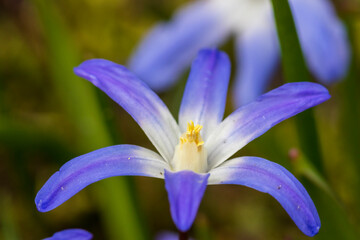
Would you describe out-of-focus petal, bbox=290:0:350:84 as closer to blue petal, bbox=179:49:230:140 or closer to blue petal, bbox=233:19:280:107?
blue petal, bbox=233:19:280:107

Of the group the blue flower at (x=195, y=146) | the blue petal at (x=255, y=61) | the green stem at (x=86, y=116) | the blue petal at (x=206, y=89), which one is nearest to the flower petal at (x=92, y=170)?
the blue flower at (x=195, y=146)

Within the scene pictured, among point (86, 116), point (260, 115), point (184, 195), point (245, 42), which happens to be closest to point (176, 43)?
point (245, 42)

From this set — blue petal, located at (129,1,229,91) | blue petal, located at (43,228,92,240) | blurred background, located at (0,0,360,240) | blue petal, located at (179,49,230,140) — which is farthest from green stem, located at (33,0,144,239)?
blue petal, located at (43,228,92,240)

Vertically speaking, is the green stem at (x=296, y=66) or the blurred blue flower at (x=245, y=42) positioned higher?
the blurred blue flower at (x=245, y=42)

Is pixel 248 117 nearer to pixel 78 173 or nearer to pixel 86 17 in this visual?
pixel 78 173

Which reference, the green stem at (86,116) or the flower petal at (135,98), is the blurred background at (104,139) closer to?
the green stem at (86,116)

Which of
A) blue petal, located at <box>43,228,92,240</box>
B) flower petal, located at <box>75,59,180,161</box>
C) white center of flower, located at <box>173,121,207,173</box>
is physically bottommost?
blue petal, located at <box>43,228,92,240</box>

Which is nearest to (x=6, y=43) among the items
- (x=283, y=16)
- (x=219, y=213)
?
(x=219, y=213)
